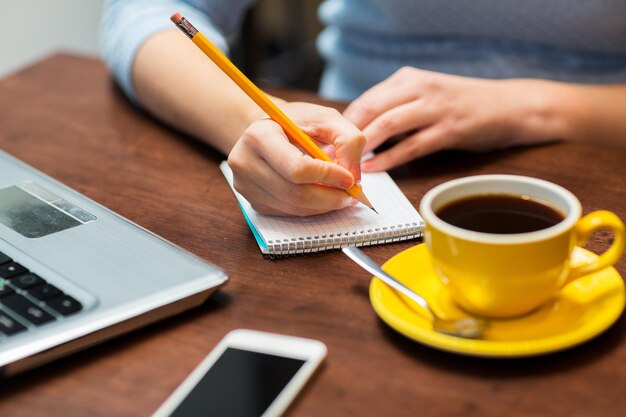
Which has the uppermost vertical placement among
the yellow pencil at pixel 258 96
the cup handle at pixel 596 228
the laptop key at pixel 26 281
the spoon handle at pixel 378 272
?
the yellow pencil at pixel 258 96

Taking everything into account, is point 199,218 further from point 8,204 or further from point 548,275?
point 548,275

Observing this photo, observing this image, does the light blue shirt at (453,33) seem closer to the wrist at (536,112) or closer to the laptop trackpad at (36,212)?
the wrist at (536,112)

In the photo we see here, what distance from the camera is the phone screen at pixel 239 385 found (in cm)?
45

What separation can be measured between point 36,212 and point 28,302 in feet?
0.50

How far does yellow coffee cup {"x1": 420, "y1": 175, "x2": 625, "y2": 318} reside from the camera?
0.49 meters

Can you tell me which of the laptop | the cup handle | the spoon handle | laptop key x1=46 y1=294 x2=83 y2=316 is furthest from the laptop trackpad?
the cup handle

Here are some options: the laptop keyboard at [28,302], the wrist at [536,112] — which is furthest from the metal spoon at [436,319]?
the wrist at [536,112]

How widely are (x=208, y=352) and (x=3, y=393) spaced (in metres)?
0.13

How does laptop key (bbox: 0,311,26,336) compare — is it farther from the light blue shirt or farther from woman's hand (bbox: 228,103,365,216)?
the light blue shirt

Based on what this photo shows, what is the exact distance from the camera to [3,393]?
492 millimetres

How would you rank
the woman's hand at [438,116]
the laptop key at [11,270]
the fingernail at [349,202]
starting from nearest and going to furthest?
the laptop key at [11,270] → the fingernail at [349,202] → the woman's hand at [438,116]

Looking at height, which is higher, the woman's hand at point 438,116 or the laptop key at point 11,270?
the laptop key at point 11,270

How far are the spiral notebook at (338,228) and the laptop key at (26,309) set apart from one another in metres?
0.19

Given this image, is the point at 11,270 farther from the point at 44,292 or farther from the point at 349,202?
the point at 349,202
